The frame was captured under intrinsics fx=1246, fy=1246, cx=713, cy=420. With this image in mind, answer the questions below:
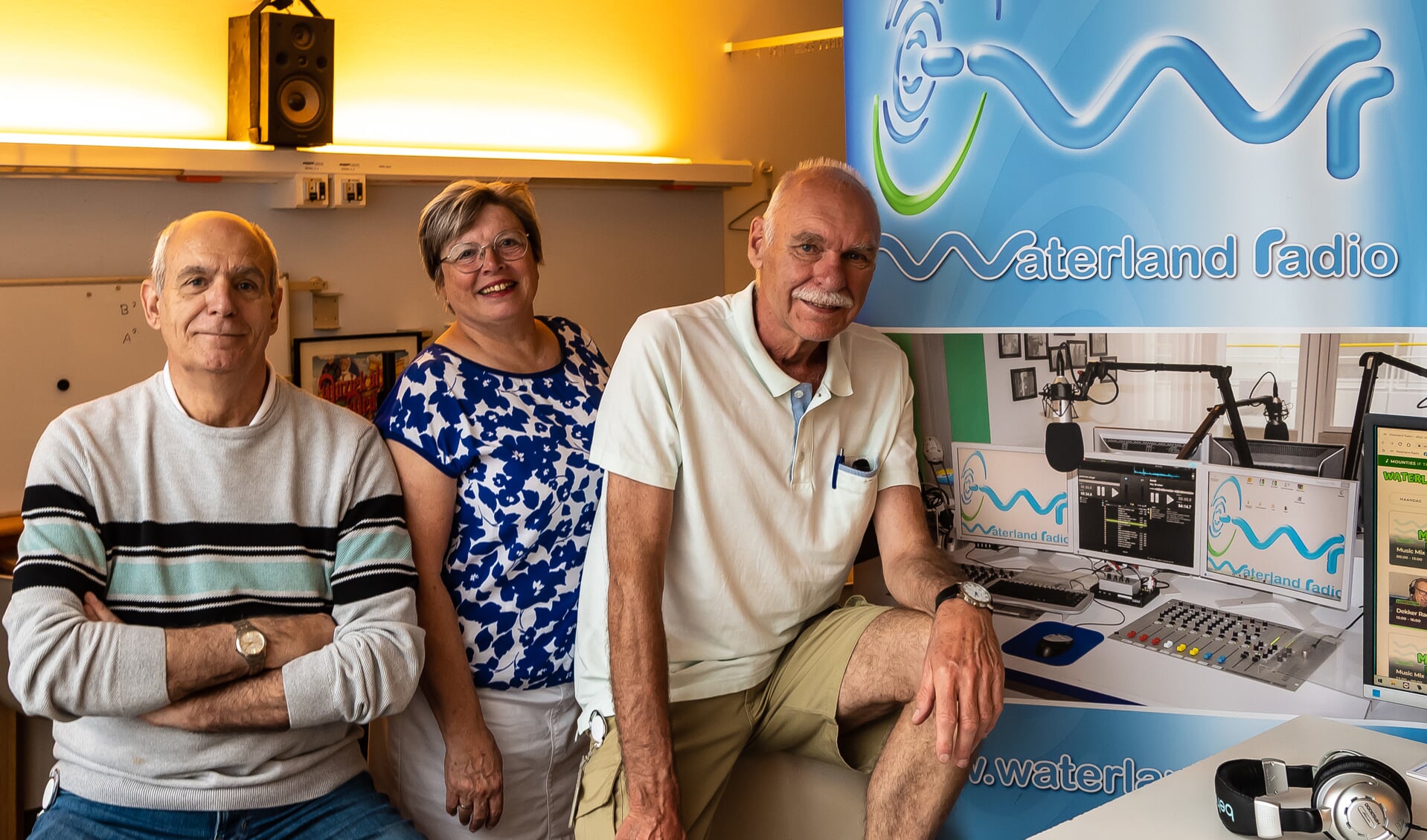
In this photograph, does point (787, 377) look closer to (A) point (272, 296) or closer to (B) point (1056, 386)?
(B) point (1056, 386)

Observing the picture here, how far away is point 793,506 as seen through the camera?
2199 mm

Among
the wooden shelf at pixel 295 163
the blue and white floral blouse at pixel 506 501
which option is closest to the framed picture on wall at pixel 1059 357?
the blue and white floral blouse at pixel 506 501

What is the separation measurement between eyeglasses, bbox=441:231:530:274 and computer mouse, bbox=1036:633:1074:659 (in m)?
1.28

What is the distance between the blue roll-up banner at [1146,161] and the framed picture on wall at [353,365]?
7.59 ft

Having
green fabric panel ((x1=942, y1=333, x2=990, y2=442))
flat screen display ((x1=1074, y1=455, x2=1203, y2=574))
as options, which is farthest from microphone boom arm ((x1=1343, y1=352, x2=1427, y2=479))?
green fabric panel ((x1=942, y1=333, x2=990, y2=442))

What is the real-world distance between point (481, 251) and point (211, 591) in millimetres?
806

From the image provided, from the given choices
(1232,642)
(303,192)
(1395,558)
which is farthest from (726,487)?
(303,192)

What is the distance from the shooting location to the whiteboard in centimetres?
357

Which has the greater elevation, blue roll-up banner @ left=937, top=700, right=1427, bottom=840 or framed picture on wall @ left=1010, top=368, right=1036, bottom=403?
framed picture on wall @ left=1010, top=368, right=1036, bottom=403

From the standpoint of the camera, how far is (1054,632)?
245 centimetres

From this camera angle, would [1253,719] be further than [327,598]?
Yes

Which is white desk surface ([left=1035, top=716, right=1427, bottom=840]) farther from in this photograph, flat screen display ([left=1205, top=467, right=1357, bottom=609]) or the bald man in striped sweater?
the bald man in striped sweater

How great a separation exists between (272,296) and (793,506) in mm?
967

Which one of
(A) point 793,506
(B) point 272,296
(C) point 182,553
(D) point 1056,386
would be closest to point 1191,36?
(D) point 1056,386
